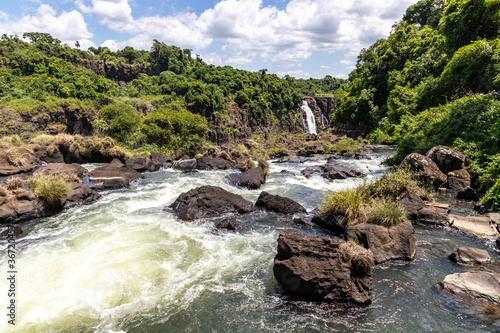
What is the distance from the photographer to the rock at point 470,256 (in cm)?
707

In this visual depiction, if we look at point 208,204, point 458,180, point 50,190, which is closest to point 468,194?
point 458,180

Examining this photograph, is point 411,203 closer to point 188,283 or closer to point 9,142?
point 188,283

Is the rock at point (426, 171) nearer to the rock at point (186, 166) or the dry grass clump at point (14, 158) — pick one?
the rock at point (186, 166)

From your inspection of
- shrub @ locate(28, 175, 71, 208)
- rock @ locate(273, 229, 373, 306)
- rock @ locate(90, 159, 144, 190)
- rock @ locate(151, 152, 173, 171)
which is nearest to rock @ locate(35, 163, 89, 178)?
rock @ locate(90, 159, 144, 190)

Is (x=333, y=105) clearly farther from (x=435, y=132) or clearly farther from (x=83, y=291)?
(x=83, y=291)

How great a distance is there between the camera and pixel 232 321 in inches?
217

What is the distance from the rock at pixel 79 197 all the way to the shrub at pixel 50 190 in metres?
0.31

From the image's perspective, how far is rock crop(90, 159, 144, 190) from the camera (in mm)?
16297

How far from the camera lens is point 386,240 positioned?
763cm

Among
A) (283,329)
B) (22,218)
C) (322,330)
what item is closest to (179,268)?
(283,329)

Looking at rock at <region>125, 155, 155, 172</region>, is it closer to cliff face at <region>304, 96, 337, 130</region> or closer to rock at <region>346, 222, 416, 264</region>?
rock at <region>346, 222, 416, 264</region>

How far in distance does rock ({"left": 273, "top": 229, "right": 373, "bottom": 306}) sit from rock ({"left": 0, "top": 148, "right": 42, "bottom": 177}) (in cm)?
2251

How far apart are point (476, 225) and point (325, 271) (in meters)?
6.85

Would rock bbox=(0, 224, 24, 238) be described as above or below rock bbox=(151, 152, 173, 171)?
below
